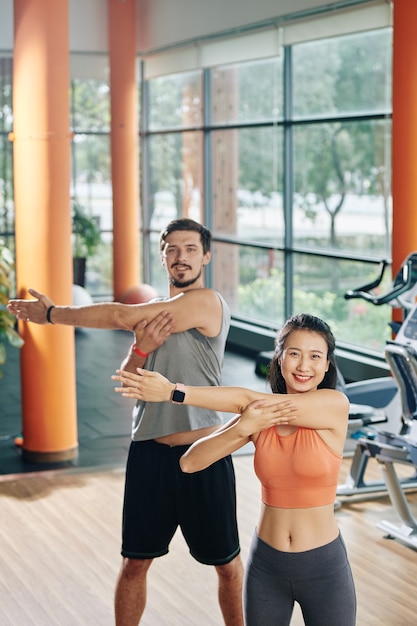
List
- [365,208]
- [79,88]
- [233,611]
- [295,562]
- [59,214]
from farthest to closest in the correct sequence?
[79,88], [365,208], [59,214], [233,611], [295,562]

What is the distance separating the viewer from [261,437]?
239 cm

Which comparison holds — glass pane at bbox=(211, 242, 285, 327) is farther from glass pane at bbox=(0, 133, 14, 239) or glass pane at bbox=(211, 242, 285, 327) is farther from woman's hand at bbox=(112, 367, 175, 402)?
woman's hand at bbox=(112, 367, 175, 402)

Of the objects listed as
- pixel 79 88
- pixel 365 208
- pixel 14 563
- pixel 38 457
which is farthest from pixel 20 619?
pixel 79 88

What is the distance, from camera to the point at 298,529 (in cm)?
237

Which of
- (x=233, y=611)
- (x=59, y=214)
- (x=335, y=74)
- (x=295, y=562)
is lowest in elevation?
(x=233, y=611)

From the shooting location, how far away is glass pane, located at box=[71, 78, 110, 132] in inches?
455

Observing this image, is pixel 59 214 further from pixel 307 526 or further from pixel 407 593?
pixel 307 526

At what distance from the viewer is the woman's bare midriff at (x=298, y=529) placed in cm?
236

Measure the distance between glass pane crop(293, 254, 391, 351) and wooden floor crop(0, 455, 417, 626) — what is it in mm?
2541

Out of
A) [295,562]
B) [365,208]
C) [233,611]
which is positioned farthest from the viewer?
[365,208]

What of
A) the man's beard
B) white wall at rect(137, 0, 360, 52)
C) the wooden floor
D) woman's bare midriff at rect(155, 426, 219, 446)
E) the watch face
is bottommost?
the wooden floor

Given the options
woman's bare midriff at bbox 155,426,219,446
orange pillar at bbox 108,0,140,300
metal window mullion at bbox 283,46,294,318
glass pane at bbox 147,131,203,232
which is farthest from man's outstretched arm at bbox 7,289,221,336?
orange pillar at bbox 108,0,140,300

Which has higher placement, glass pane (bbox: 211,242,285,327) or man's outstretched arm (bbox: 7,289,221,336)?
man's outstretched arm (bbox: 7,289,221,336)

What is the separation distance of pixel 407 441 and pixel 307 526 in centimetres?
224
